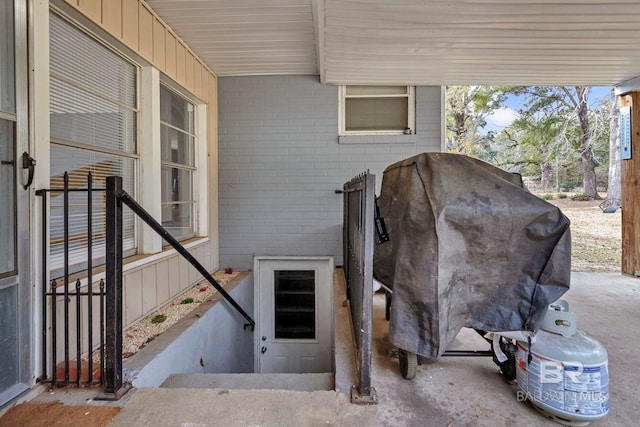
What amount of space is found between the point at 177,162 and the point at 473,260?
344 cm

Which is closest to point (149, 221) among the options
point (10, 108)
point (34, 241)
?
point (34, 241)

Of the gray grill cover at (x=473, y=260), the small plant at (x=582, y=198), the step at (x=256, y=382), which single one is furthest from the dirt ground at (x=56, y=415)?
the small plant at (x=582, y=198)

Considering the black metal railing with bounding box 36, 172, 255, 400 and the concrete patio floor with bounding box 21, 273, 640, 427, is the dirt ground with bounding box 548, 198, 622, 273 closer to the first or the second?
the concrete patio floor with bounding box 21, 273, 640, 427

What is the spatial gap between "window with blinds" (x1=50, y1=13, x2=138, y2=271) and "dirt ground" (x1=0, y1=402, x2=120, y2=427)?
34.1 inches

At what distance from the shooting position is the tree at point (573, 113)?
10164 mm

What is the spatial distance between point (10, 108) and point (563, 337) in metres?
3.20

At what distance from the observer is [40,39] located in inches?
71.9

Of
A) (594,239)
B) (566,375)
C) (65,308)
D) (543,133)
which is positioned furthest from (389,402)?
(543,133)

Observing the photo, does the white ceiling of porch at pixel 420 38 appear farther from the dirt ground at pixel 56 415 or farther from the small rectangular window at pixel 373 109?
the dirt ground at pixel 56 415

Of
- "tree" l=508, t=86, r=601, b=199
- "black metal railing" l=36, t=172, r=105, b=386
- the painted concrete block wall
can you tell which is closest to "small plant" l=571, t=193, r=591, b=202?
"tree" l=508, t=86, r=601, b=199

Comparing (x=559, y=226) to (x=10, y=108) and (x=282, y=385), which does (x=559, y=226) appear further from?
(x=10, y=108)

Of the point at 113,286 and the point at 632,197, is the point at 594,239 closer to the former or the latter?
the point at 632,197

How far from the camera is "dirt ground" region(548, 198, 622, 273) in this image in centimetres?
545

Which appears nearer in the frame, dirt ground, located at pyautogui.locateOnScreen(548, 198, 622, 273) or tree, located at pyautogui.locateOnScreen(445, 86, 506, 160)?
dirt ground, located at pyautogui.locateOnScreen(548, 198, 622, 273)
